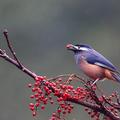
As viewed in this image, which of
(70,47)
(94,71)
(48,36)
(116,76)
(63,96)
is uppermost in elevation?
(48,36)

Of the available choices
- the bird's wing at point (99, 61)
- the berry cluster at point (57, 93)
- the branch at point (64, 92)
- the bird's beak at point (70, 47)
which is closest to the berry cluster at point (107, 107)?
the branch at point (64, 92)

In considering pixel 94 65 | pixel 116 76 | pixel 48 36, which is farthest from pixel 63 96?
pixel 48 36

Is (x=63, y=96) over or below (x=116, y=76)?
below

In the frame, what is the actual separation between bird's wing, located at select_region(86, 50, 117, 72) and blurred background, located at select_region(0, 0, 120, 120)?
10121mm

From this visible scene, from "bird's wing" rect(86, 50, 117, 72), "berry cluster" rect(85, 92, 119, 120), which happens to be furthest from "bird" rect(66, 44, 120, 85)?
"berry cluster" rect(85, 92, 119, 120)

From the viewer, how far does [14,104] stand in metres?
20.0

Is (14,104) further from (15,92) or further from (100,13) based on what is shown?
(100,13)

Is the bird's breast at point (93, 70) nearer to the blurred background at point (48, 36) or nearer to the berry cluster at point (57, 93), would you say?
the berry cluster at point (57, 93)

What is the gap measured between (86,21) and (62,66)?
17.8 feet

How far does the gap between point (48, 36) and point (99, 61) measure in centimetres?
1697

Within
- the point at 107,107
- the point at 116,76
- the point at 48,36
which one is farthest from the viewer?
the point at 48,36

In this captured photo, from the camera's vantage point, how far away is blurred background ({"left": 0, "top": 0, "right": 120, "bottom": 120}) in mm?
19719

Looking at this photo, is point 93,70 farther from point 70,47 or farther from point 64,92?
point 64,92

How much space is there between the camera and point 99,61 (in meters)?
6.41
